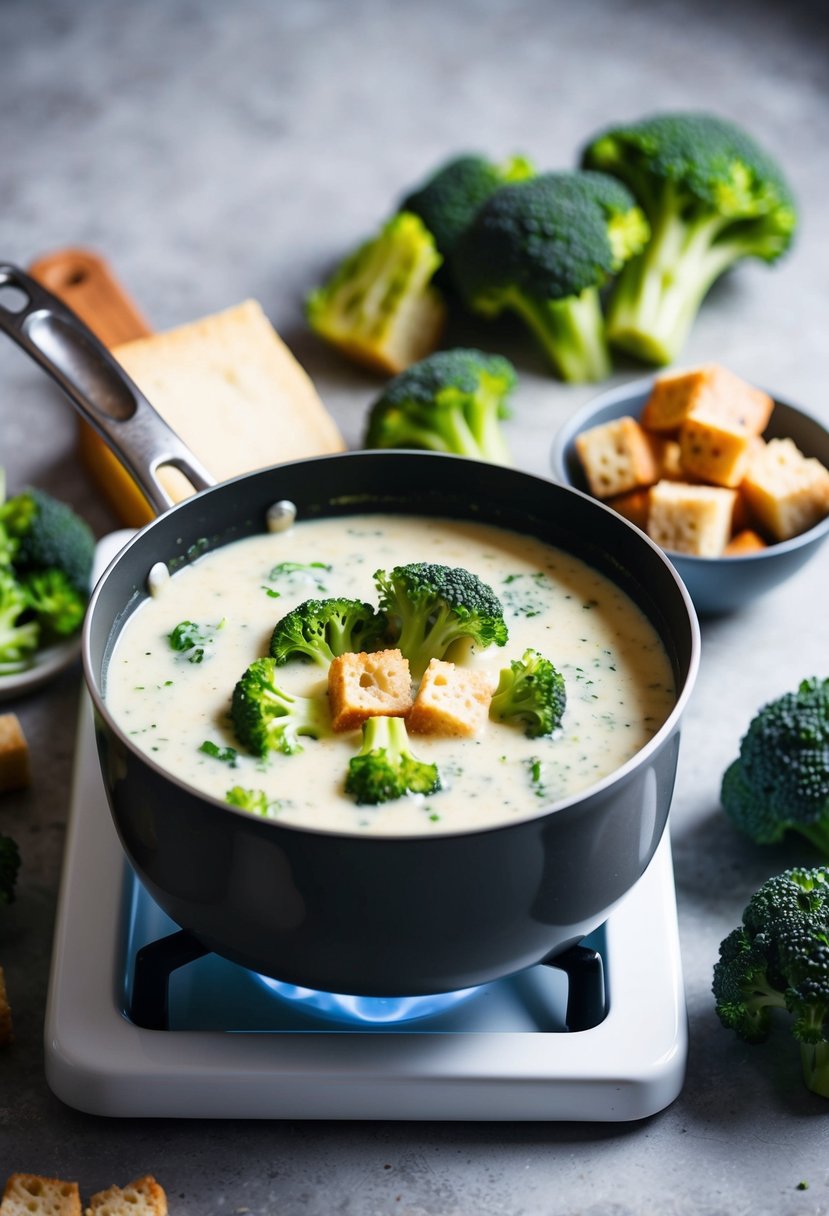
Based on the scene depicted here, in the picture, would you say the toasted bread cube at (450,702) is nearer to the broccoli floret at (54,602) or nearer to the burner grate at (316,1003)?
the burner grate at (316,1003)

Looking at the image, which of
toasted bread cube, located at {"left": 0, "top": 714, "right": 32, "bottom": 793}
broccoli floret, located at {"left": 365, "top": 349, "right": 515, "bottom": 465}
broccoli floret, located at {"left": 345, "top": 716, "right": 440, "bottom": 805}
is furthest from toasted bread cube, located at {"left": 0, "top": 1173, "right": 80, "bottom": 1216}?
broccoli floret, located at {"left": 365, "top": 349, "right": 515, "bottom": 465}

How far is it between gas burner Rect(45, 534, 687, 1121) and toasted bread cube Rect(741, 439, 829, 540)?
863 mm

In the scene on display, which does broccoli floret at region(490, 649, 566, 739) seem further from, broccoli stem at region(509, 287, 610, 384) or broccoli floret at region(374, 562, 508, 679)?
broccoli stem at region(509, 287, 610, 384)

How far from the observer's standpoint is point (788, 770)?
6.63ft

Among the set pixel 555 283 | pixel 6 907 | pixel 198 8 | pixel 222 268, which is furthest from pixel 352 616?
pixel 198 8

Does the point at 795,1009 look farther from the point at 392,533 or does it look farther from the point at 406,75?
the point at 406,75

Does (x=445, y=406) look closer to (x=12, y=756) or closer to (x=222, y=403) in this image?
(x=222, y=403)

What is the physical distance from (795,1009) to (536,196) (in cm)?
179

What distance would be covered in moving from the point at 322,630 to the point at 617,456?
36.2 inches

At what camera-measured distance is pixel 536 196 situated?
292cm

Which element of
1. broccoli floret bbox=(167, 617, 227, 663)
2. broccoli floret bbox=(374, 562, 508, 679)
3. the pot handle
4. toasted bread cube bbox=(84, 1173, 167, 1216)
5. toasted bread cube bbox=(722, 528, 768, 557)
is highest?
the pot handle

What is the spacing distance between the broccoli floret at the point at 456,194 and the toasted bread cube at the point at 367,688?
1729 millimetres

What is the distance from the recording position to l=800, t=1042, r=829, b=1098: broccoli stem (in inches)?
69.6

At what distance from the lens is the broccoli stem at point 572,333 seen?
304 centimetres
